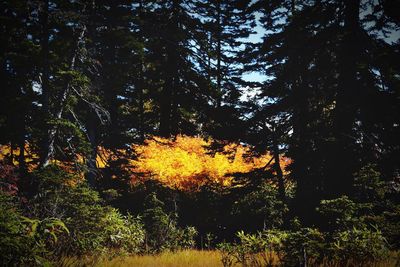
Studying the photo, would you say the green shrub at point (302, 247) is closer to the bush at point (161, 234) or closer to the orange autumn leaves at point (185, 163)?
the bush at point (161, 234)

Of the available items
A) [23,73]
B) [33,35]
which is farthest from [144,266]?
[23,73]

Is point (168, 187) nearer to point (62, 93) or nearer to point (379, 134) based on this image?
point (62, 93)

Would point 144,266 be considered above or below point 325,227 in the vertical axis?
below

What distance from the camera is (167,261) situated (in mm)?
9047

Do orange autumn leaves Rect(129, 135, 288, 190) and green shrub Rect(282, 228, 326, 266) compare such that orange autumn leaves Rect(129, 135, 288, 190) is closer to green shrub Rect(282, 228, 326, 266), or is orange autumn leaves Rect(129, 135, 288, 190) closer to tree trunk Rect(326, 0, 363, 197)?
tree trunk Rect(326, 0, 363, 197)

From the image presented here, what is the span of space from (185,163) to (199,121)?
5.27m

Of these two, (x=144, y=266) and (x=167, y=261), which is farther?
(x=167, y=261)

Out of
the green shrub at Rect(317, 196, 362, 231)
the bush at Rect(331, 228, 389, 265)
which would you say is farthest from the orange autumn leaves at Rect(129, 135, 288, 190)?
the bush at Rect(331, 228, 389, 265)

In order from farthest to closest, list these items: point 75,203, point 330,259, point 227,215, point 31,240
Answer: point 227,215
point 75,203
point 330,259
point 31,240

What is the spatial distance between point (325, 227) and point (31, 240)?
21.4 ft

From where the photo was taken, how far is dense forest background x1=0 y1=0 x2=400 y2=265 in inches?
351

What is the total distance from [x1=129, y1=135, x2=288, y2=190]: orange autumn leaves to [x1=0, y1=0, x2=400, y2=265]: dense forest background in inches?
9.9

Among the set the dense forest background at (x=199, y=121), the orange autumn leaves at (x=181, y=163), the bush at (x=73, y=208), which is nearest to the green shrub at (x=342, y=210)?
the dense forest background at (x=199, y=121)

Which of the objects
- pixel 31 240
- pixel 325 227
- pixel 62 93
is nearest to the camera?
pixel 31 240
